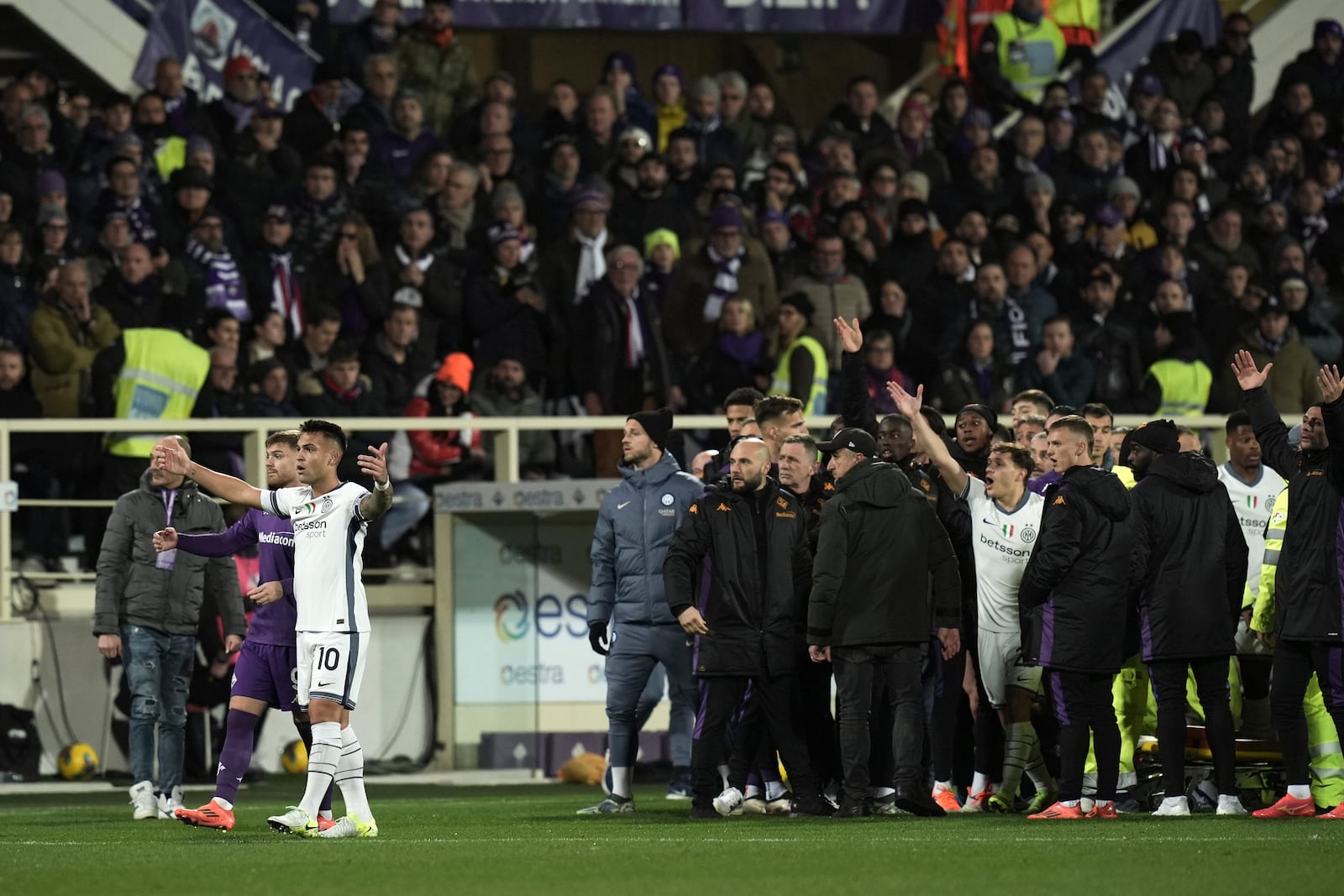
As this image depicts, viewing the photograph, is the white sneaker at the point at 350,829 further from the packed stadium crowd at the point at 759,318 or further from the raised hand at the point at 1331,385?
the raised hand at the point at 1331,385

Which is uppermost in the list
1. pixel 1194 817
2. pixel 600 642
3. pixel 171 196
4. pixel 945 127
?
pixel 945 127

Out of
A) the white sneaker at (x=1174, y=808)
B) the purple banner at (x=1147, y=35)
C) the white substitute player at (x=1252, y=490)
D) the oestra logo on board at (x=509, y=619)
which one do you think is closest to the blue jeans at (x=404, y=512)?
the oestra logo on board at (x=509, y=619)

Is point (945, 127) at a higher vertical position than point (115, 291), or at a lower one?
higher

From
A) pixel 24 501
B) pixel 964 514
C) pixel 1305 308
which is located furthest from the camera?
pixel 1305 308

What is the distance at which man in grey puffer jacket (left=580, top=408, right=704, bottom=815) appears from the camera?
12617mm

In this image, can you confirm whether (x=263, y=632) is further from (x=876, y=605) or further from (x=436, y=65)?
(x=436, y=65)

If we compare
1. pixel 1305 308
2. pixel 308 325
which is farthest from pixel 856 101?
pixel 308 325

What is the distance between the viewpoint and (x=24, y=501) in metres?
16.3

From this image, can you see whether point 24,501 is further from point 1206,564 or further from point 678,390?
point 1206,564

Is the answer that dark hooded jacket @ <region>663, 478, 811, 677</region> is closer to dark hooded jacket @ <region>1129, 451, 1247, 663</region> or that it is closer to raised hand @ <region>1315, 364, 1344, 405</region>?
Result: dark hooded jacket @ <region>1129, 451, 1247, 663</region>

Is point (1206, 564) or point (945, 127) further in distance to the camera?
point (945, 127)

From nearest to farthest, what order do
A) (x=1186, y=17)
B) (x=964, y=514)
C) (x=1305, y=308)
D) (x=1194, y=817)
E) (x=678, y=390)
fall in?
(x=1194, y=817) < (x=964, y=514) < (x=678, y=390) < (x=1305, y=308) < (x=1186, y=17)

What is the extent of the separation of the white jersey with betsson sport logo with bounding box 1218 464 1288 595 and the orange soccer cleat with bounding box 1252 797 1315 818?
204cm

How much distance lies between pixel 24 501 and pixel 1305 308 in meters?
10.8
